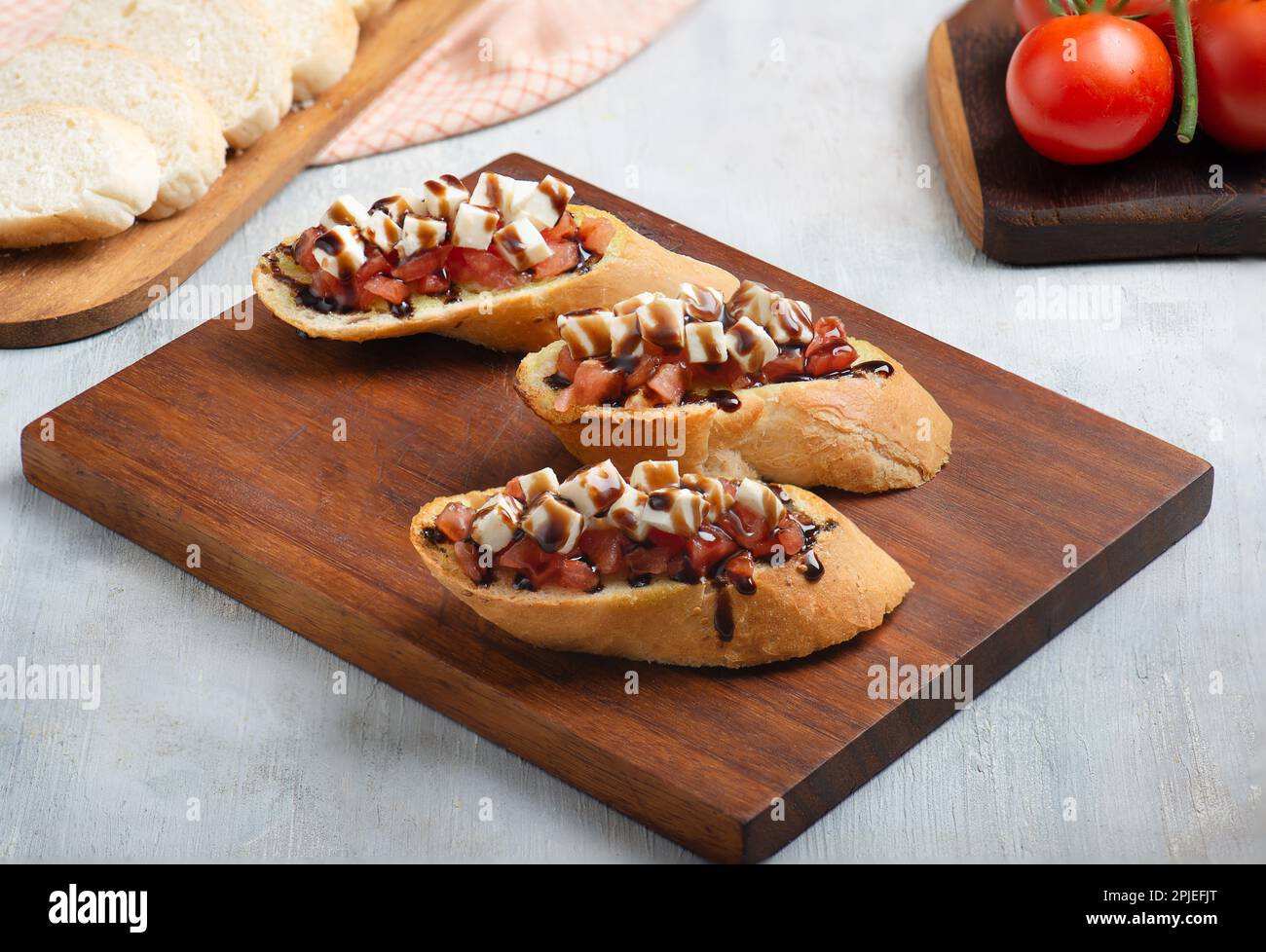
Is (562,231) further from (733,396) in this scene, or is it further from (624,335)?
(733,396)

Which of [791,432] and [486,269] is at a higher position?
[486,269]

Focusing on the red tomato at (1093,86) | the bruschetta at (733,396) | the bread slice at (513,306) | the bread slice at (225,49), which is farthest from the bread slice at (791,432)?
the bread slice at (225,49)

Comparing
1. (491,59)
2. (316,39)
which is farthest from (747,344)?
(491,59)

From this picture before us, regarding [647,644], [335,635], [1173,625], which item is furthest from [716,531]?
[1173,625]

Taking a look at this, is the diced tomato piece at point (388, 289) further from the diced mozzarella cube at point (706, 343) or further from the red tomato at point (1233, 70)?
the red tomato at point (1233, 70)

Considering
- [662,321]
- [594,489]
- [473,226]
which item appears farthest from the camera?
[473,226]

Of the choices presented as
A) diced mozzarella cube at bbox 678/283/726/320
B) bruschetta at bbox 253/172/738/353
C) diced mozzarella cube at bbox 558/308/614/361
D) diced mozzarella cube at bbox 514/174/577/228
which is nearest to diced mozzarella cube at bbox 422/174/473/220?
bruschetta at bbox 253/172/738/353

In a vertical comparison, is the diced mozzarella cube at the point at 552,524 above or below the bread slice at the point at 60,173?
below
